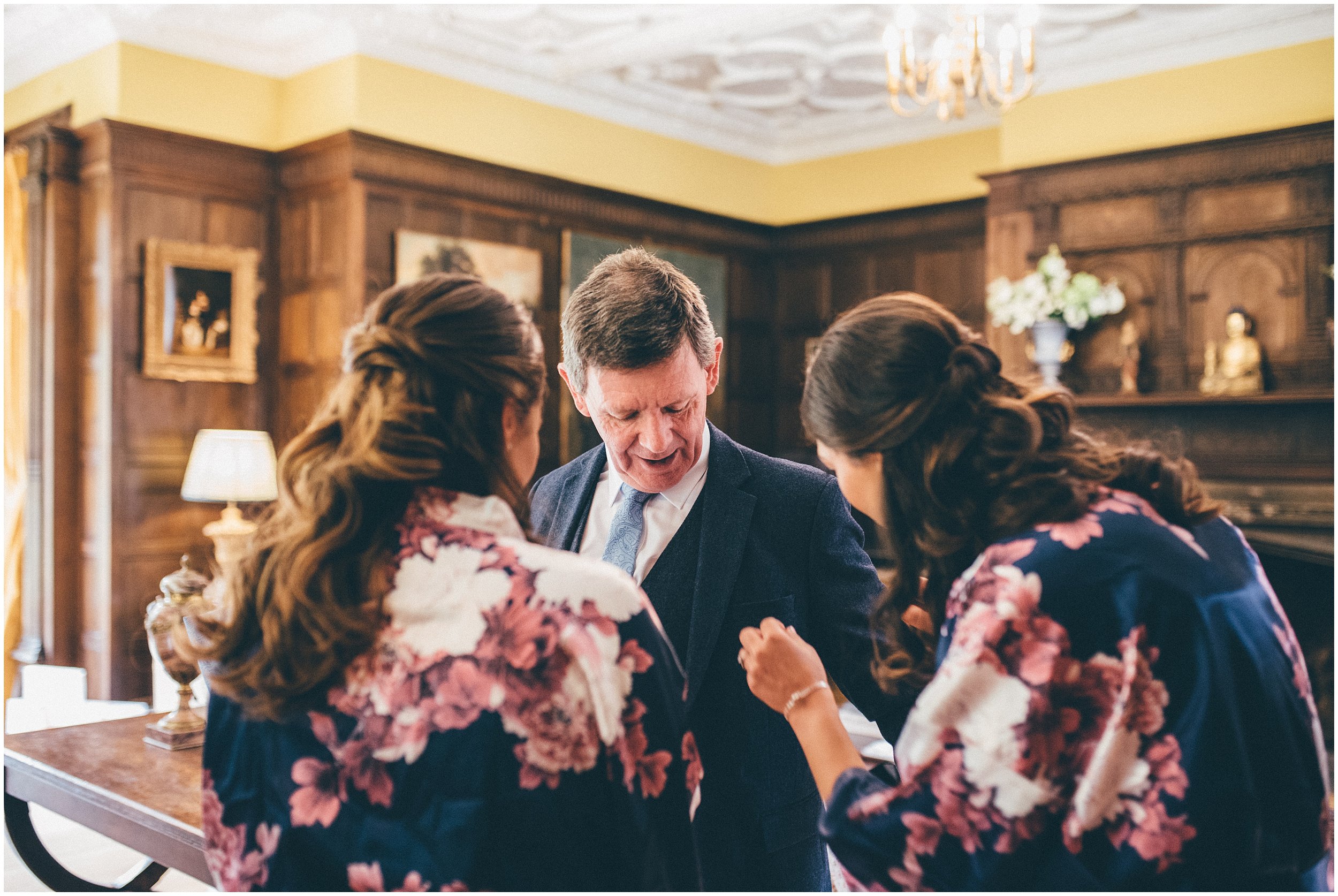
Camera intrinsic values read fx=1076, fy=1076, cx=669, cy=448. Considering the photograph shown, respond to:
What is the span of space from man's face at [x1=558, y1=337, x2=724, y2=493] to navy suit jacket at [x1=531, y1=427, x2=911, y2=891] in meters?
0.07

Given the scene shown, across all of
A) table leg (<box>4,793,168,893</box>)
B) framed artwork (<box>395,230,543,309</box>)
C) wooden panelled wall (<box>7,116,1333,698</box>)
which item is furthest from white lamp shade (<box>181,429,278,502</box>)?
table leg (<box>4,793,168,893</box>)

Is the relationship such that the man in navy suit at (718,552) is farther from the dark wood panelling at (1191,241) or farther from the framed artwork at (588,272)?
the dark wood panelling at (1191,241)

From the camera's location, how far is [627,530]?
1.71 metres

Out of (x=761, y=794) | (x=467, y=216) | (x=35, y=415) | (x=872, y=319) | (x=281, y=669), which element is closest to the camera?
(x=281, y=669)

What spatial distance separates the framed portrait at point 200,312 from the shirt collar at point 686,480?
15.3 ft

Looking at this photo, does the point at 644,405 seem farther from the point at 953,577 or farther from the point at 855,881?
the point at 855,881

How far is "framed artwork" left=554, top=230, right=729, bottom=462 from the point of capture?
22.5 feet

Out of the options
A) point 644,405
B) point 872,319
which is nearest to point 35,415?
point 644,405

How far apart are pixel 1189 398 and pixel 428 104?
4532 mm

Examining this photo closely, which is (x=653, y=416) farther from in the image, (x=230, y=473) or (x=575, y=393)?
(x=230, y=473)

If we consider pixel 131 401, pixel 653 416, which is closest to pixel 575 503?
pixel 653 416

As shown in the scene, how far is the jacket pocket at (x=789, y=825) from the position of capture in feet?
5.08

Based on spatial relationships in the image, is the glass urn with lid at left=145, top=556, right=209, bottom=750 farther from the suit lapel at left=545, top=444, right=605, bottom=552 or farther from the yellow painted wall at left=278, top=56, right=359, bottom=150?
the yellow painted wall at left=278, top=56, right=359, bottom=150

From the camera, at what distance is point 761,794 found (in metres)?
1.56
